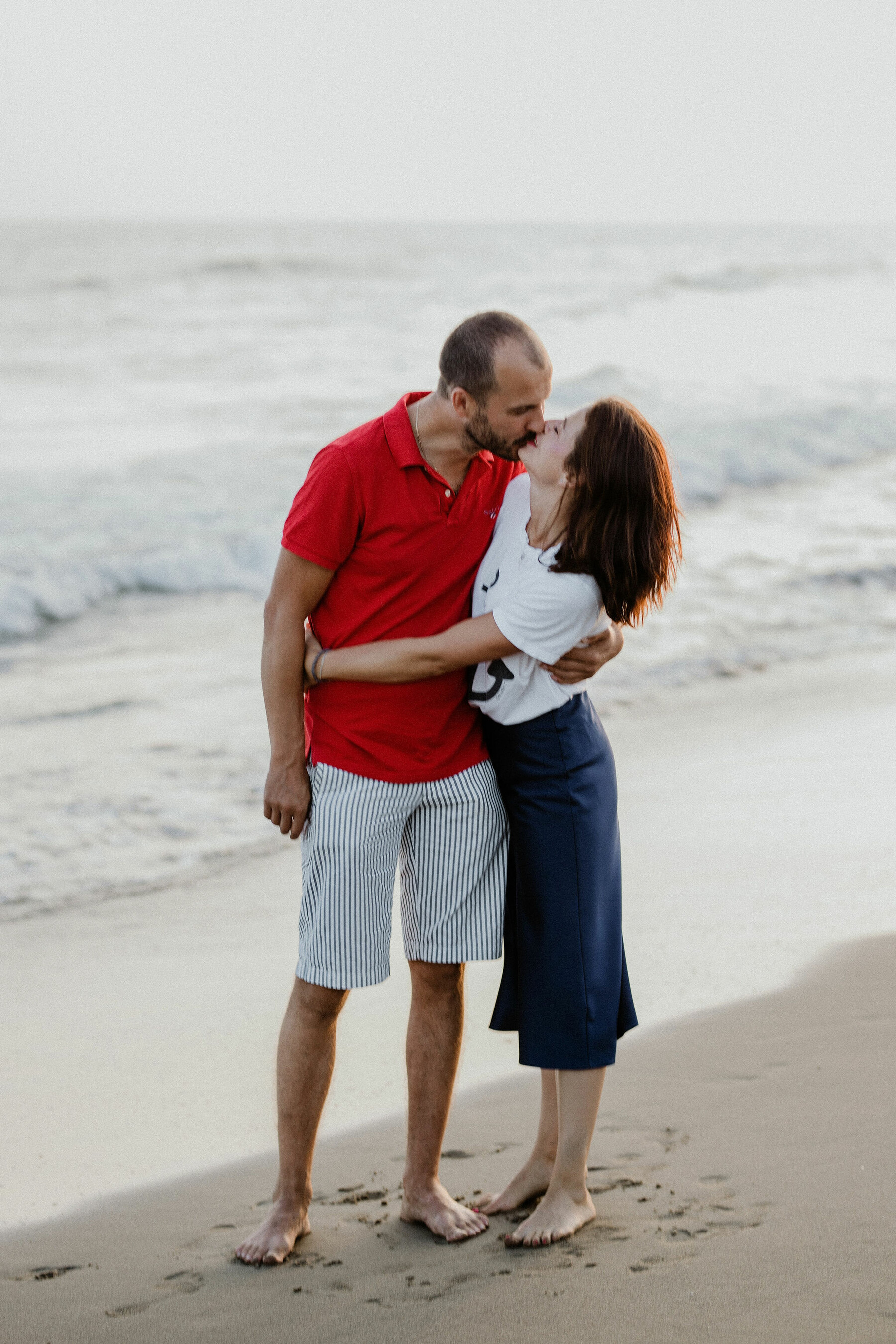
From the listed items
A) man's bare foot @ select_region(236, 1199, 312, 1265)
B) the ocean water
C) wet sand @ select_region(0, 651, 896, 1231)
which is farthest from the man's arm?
the ocean water

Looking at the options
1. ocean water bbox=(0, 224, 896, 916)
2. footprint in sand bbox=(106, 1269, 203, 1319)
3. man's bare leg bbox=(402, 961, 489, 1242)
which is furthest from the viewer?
ocean water bbox=(0, 224, 896, 916)

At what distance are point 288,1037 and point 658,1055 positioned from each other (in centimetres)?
123

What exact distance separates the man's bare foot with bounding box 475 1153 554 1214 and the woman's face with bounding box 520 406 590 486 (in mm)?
1532

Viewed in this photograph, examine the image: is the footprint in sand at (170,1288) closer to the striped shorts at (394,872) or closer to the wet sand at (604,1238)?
the wet sand at (604,1238)

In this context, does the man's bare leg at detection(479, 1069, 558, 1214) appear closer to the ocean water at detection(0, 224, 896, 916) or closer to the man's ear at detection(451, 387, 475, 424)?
the man's ear at detection(451, 387, 475, 424)

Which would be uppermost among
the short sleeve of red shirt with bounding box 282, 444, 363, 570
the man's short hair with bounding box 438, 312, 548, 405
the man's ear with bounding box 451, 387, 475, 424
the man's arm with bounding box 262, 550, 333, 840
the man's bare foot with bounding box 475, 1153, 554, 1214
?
the man's short hair with bounding box 438, 312, 548, 405

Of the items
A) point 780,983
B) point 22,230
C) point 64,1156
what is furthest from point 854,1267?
point 22,230

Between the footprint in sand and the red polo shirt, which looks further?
the red polo shirt

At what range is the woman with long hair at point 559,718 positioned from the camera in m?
2.53

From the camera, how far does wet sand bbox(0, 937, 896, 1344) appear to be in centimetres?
234

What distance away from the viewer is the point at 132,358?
21734 millimetres

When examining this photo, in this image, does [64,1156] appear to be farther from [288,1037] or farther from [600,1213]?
[600,1213]

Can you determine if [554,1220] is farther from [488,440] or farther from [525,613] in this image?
[488,440]

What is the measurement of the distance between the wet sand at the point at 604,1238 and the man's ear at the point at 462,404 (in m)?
1.72
